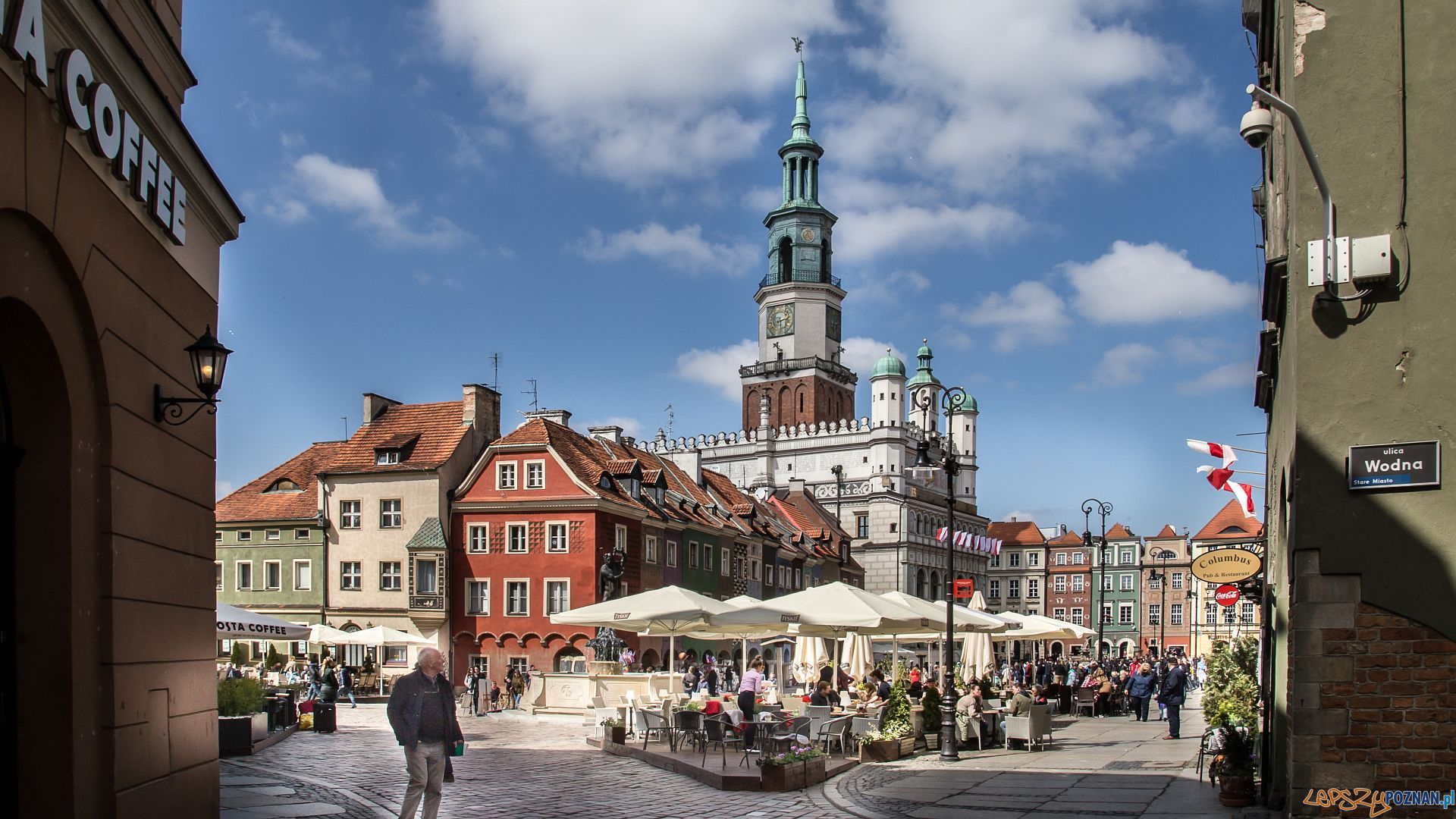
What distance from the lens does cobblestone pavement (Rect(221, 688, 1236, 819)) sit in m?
15.1

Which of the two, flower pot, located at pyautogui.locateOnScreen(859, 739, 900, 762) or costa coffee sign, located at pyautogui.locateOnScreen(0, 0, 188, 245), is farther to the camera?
flower pot, located at pyautogui.locateOnScreen(859, 739, 900, 762)

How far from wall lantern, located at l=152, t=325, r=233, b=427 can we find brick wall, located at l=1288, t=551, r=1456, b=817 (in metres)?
9.13

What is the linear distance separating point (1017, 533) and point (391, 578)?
99.7 meters

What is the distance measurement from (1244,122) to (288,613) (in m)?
44.1

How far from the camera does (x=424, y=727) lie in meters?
11.8

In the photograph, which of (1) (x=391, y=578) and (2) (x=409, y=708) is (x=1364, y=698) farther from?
(1) (x=391, y=578)

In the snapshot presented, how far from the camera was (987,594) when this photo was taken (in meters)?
135

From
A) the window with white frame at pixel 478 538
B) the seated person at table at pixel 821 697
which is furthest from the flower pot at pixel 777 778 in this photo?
the window with white frame at pixel 478 538

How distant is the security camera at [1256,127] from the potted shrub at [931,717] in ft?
49.2

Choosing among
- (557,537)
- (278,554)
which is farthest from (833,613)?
(278,554)

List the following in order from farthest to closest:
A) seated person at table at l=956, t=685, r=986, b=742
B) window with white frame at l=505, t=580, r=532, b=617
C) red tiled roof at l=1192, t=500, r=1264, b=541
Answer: red tiled roof at l=1192, t=500, r=1264, b=541 → window with white frame at l=505, t=580, r=532, b=617 → seated person at table at l=956, t=685, r=986, b=742

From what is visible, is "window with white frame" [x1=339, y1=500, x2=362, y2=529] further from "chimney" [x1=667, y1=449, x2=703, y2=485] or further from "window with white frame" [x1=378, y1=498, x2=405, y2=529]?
"chimney" [x1=667, y1=449, x2=703, y2=485]

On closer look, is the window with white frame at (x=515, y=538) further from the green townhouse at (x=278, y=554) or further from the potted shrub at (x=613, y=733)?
the potted shrub at (x=613, y=733)

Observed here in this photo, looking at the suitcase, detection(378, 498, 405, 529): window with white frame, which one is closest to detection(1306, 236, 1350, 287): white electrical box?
the suitcase
